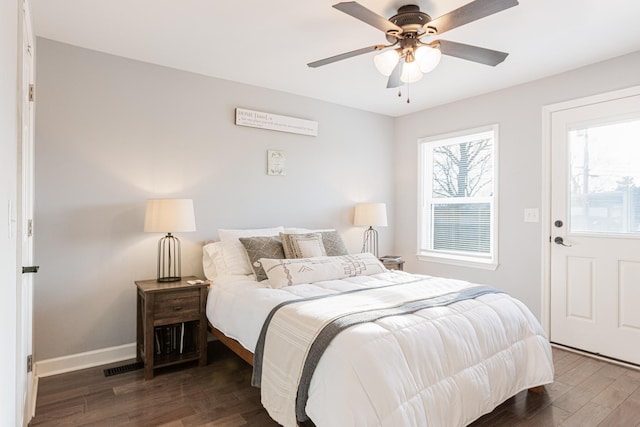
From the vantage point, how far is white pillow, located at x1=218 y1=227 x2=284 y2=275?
9.90 feet

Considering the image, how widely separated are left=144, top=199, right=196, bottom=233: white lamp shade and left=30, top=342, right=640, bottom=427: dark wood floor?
105cm

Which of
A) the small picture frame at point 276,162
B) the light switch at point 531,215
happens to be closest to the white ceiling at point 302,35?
the small picture frame at point 276,162

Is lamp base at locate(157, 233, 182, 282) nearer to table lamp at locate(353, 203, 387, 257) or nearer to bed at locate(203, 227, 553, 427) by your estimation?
bed at locate(203, 227, 553, 427)

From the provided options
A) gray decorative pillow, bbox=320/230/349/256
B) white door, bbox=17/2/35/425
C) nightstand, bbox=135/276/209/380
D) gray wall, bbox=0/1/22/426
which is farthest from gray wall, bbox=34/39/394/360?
gray wall, bbox=0/1/22/426

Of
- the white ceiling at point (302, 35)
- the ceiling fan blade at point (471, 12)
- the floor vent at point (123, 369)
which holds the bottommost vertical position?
the floor vent at point (123, 369)

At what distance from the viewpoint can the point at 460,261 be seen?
411 centimetres

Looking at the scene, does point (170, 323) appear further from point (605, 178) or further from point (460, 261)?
point (605, 178)

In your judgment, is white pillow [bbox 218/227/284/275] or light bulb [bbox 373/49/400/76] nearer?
light bulb [bbox 373/49/400/76]

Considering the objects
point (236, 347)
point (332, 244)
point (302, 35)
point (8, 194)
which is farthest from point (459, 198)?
point (8, 194)

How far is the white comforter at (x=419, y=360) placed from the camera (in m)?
1.56

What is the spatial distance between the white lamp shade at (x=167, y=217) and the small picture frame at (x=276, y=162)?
110 cm

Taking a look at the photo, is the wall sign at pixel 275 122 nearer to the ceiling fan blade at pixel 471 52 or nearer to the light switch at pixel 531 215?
the ceiling fan blade at pixel 471 52

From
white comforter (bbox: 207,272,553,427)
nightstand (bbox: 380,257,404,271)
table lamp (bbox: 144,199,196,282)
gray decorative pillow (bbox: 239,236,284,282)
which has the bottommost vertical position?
white comforter (bbox: 207,272,553,427)

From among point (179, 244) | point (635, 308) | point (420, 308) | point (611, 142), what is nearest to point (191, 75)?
point (179, 244)
